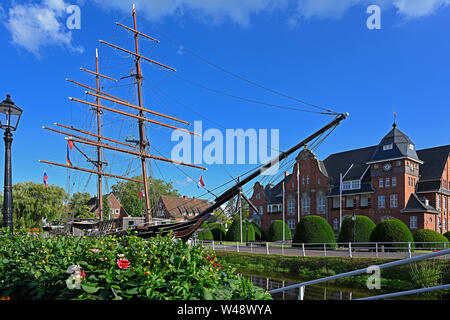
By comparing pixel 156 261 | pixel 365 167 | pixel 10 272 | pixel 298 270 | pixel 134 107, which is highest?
pixel 134 107

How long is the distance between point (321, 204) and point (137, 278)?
47901 mm

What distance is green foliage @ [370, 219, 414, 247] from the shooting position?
2453 centimetres

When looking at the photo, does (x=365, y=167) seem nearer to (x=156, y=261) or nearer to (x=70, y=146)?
(x=70, y=146)

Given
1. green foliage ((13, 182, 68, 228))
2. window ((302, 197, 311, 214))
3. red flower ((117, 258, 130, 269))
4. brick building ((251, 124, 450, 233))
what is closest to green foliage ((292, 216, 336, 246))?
brick building ((251, 124, 450, 233))

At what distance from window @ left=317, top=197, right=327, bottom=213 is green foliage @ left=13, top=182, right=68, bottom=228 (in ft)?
121

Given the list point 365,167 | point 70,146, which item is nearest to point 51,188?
point 70,146

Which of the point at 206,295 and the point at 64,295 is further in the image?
the point at 64,295

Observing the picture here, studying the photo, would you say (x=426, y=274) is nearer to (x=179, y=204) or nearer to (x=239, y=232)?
(x=239, y=232)

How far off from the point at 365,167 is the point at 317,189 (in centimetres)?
716

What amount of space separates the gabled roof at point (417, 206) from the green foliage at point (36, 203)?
4576 centimetres

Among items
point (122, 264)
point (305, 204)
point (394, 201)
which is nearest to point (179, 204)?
point (305, 204)

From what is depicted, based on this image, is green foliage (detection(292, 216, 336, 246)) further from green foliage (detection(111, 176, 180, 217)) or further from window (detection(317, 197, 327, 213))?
green foliage (detection(111, 176, 180, 217))

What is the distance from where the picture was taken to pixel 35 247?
227 inches

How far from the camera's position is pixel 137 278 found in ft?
10.7
